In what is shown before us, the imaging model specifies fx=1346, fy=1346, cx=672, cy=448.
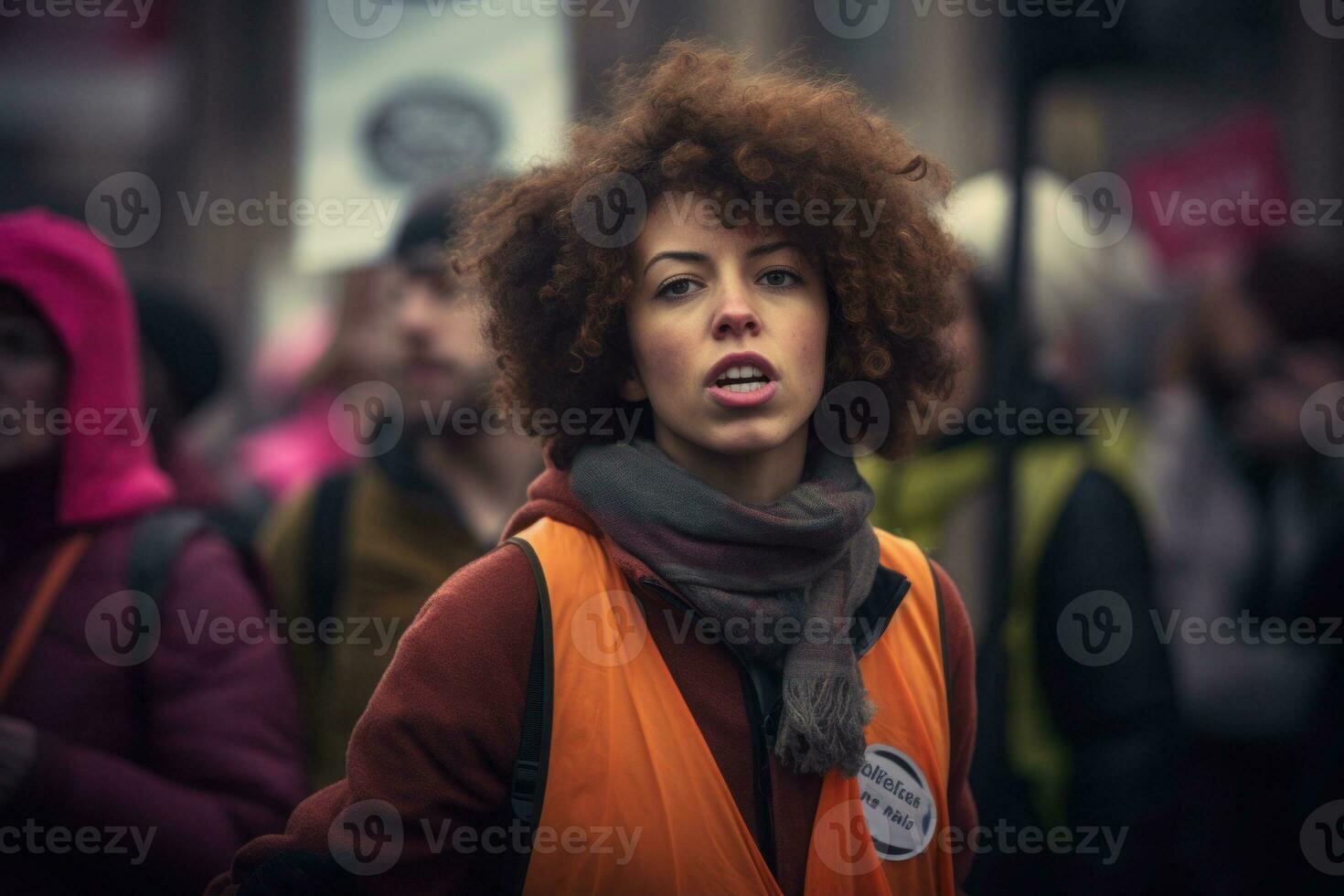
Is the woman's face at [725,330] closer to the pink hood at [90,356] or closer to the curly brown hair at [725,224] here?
the curly brown hair at [725,224]

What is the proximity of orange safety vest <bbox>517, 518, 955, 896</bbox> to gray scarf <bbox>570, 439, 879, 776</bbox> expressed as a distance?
0.08 metres

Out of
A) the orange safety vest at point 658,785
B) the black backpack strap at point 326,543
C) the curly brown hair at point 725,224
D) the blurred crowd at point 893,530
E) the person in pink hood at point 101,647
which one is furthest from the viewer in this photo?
the black backpack strap at point 326,543

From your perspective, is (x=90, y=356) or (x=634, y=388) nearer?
(x=634, y=388)

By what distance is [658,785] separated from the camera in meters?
1.96

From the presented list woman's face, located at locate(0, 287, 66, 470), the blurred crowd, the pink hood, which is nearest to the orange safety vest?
the blurred crowd

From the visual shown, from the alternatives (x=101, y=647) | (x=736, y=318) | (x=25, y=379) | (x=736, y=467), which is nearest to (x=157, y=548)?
(x=101, y=647)

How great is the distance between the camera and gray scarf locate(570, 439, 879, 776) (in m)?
2.02

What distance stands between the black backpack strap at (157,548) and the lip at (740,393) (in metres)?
1.31

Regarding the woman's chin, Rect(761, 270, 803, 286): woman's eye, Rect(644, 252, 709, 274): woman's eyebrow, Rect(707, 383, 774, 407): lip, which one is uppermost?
Rect(644, 252, 709, 274): woman's eyebrow

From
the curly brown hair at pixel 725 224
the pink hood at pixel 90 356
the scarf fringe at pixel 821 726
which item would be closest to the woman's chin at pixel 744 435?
the curly brown hair at pixel 725 224

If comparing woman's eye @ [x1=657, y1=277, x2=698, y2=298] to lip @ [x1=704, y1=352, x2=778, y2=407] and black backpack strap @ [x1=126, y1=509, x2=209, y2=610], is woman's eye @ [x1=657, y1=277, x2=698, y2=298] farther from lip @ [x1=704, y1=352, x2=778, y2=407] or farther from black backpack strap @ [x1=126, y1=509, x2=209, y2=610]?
black backpack strap @ [x1=126, y1=509, x2=209, y2=610]

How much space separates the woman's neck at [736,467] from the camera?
2184mm

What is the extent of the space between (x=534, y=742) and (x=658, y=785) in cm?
19

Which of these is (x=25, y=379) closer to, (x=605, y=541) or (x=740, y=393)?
(x=605, y=541)
